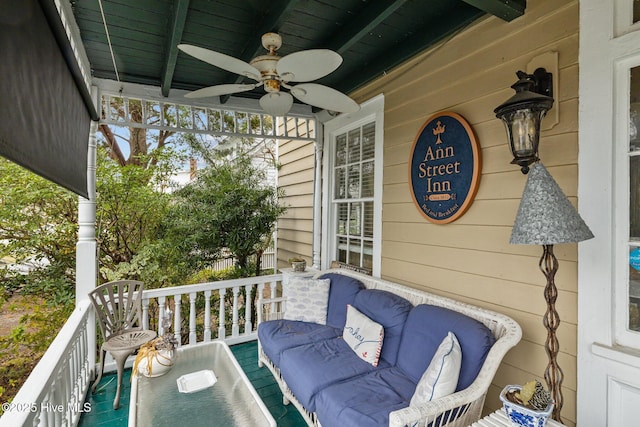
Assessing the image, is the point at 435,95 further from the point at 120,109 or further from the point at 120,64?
the point at 120,109

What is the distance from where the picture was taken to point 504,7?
183 centimetres

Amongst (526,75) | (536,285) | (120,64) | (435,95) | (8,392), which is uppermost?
(120,64)

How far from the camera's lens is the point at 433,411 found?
4.69 ft

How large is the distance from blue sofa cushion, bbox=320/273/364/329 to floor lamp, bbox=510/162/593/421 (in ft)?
5.02

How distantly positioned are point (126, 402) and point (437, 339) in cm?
247

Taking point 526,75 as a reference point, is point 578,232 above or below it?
below

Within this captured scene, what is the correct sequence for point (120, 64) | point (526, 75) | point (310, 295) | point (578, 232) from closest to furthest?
point (578, 232), point (526, 75), point (120, 64), point (310, 295)

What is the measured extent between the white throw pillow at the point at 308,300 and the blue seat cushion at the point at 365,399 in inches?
39.5

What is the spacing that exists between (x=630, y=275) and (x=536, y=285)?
0.41 metres

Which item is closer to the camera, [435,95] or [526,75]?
[526,75]

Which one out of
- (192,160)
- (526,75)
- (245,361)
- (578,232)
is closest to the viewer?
(578,232)

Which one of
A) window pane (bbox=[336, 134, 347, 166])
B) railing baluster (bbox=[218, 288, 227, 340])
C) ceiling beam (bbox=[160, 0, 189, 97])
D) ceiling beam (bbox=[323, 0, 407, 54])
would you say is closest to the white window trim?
window pane (bbox=[336, 134, 347, 166])

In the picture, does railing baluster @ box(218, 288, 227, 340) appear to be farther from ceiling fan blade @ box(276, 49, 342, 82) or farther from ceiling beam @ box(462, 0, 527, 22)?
ceiling beam @ box(462, 0, 527, 22)

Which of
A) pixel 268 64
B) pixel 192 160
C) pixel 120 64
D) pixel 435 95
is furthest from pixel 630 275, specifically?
pixel 192 160
